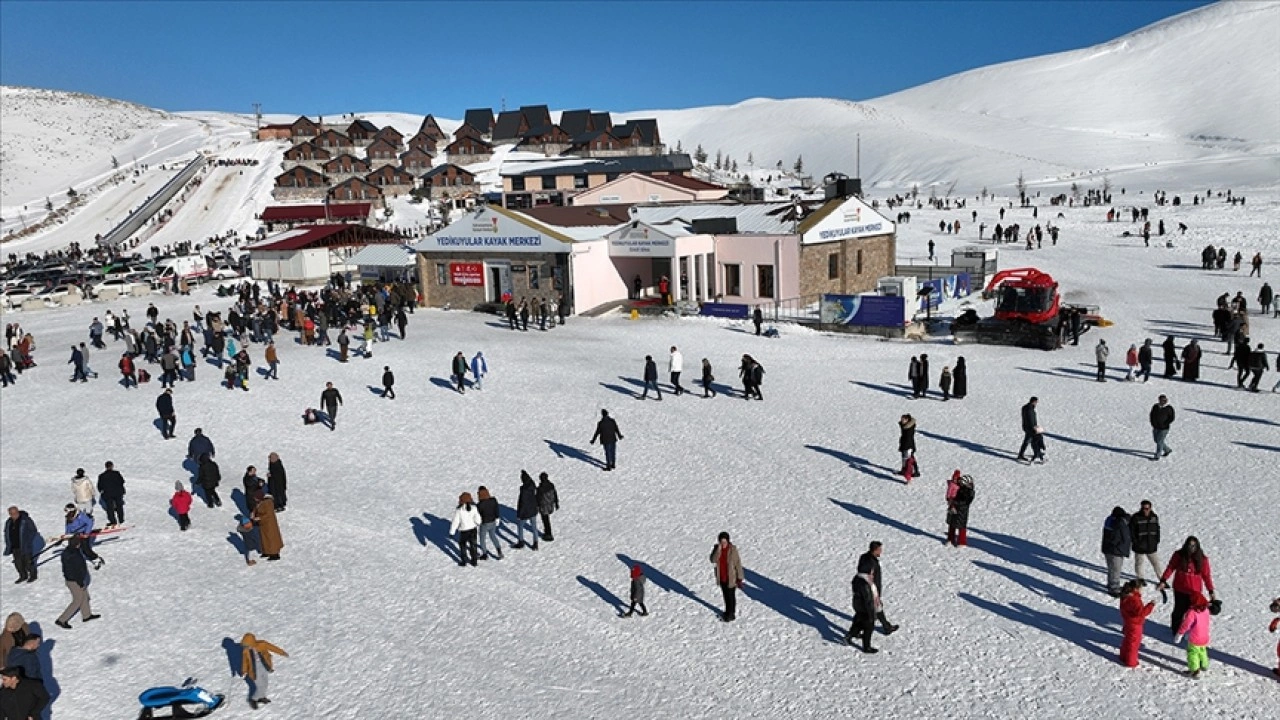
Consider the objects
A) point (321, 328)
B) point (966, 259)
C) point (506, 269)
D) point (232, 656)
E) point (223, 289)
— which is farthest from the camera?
point (223, 289)

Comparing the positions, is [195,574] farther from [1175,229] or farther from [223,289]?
[1175,229]

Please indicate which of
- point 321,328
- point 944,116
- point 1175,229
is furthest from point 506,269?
point 944,116

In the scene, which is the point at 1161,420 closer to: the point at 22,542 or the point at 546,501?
the point at 546,501

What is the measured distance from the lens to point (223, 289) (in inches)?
1566

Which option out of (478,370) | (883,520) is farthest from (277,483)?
(883,520)

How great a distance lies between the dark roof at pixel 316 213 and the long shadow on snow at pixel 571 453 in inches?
2024

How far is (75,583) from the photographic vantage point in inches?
453

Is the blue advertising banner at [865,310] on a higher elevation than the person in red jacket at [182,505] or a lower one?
higher

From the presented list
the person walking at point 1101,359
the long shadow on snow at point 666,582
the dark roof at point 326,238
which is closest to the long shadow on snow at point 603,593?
the long shadow on snow at point 666,582

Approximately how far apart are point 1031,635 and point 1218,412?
36.1 feet

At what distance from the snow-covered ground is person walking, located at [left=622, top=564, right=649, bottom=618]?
0.16m

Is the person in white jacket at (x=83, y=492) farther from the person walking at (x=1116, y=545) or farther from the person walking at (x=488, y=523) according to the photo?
the person walking at (x=1116, y=545)

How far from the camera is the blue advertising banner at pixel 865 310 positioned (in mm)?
26969

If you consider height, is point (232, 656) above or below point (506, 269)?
below
